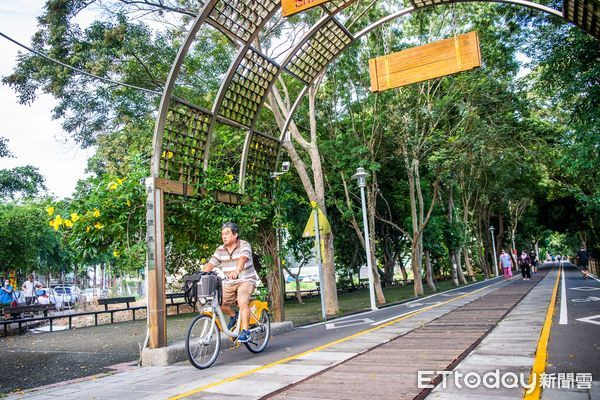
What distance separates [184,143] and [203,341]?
3.49m

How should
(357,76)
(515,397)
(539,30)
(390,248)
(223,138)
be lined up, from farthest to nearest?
1. (390,248)
2. (357,76)
3. (539,30)
4. (223,138)
5. (515,397)

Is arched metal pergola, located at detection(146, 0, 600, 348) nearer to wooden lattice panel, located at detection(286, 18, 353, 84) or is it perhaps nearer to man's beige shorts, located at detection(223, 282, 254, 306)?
wooden lattice panel, located at detection(286, 18, 353, 84)

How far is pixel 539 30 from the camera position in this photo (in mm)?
11797

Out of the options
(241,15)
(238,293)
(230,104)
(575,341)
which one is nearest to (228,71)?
(230,104)

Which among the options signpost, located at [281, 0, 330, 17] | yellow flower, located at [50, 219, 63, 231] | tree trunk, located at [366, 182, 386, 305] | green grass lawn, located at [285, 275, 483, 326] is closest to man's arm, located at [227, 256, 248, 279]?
yellow flower, located at [50, 219, 63, 231]

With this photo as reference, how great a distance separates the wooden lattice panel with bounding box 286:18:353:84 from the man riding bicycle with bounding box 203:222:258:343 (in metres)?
4.34

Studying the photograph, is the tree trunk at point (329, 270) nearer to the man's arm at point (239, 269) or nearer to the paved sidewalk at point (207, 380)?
the paved sidewalk at point (207, 380)

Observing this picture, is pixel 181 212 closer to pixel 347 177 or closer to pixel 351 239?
pixel 347 177

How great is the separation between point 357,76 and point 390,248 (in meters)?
20.1

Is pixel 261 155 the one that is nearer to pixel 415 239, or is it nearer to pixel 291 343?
pixel 291 343

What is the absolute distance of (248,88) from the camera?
Result: 892cm

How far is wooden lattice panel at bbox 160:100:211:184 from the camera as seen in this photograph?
7.55 metres

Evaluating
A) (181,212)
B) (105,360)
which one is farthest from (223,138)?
(105,360)

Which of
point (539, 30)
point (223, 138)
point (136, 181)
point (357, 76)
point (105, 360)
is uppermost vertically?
point (357, 76)
